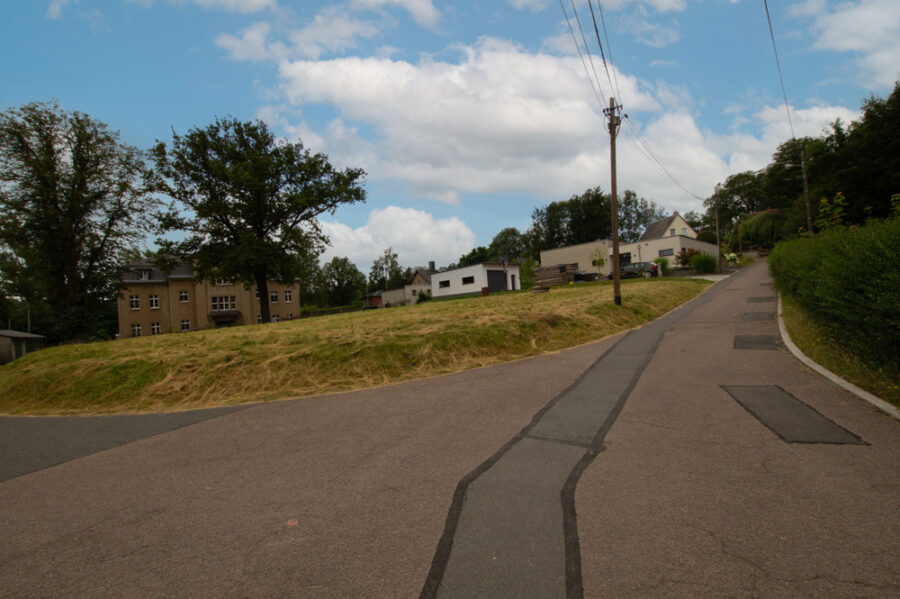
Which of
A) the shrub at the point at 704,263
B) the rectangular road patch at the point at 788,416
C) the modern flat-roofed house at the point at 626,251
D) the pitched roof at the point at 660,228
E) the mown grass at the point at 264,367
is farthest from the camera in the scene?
the pitched roof at the point at 660,228

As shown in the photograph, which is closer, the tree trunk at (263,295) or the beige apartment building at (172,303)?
the tree trunk at (263,295)

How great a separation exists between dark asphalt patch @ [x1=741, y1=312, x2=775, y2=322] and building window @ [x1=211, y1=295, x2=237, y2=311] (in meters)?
52.9

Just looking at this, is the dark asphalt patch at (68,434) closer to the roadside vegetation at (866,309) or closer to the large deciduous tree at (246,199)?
the roadside vegetation at (866,309)

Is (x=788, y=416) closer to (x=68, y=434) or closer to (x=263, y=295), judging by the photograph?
(x=68, y=434)

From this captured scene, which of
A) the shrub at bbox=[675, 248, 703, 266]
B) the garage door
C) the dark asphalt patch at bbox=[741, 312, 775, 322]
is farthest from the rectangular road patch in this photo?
the shrub at bbox=[675, 248, 703, 266]

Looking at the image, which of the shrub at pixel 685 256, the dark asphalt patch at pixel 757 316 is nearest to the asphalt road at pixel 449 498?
the dark asphalt patch at pixel 757 316

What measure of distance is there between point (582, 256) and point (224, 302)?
44566 millimetres

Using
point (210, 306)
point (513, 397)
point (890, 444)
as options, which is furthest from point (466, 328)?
point (210, 306)

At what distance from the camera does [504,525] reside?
3.05 m

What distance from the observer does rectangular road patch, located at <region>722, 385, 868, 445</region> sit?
14.6 feet

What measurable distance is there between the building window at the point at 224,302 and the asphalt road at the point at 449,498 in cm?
5073

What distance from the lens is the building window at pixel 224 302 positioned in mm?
52406

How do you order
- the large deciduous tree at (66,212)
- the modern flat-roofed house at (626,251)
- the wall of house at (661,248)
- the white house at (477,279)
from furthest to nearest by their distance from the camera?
the modern flat-roofed house at (626,251) < the wall of house at (661,248) < the white house at (477,279) < the large deciduous tree at (66,212)

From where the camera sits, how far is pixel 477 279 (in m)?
48.5
